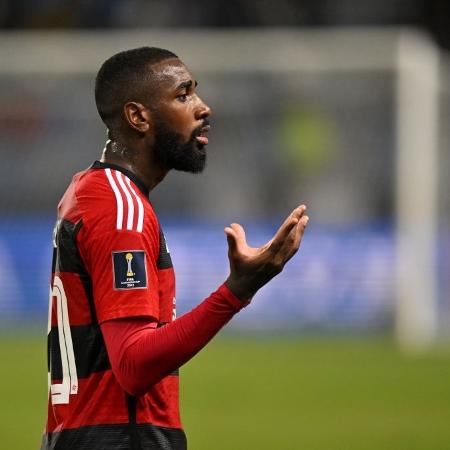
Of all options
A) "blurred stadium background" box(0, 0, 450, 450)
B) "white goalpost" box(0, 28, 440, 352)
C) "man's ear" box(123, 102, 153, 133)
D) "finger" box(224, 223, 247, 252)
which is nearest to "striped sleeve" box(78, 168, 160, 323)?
"finger" box(224, 223, 247, 252)

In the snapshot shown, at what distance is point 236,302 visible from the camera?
3383 millimetres

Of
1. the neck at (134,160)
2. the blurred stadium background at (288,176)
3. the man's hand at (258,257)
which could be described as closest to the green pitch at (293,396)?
the blurred stadium background at (288,176)

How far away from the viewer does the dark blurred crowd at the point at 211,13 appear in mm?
22266

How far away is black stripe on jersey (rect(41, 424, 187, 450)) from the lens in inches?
139

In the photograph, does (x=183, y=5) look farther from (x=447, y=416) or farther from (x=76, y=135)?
(x=447, y=416)

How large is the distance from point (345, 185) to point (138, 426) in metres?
14.7

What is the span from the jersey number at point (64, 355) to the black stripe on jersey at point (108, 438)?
10 centimetres

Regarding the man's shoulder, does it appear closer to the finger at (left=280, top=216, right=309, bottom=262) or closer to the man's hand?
the man's hand

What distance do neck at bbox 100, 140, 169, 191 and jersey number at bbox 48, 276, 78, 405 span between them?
41 cm

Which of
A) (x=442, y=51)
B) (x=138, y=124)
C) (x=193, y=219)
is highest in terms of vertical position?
(x=442, y=51)

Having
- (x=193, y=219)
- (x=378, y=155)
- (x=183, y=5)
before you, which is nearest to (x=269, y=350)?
(x=193, y=219)

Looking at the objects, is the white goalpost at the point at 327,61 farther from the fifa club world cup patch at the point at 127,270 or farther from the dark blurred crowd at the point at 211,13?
the fifa club world cup patch at the point at 127,270

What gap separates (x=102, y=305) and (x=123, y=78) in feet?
2.52

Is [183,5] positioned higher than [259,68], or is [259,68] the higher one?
[183,5]
